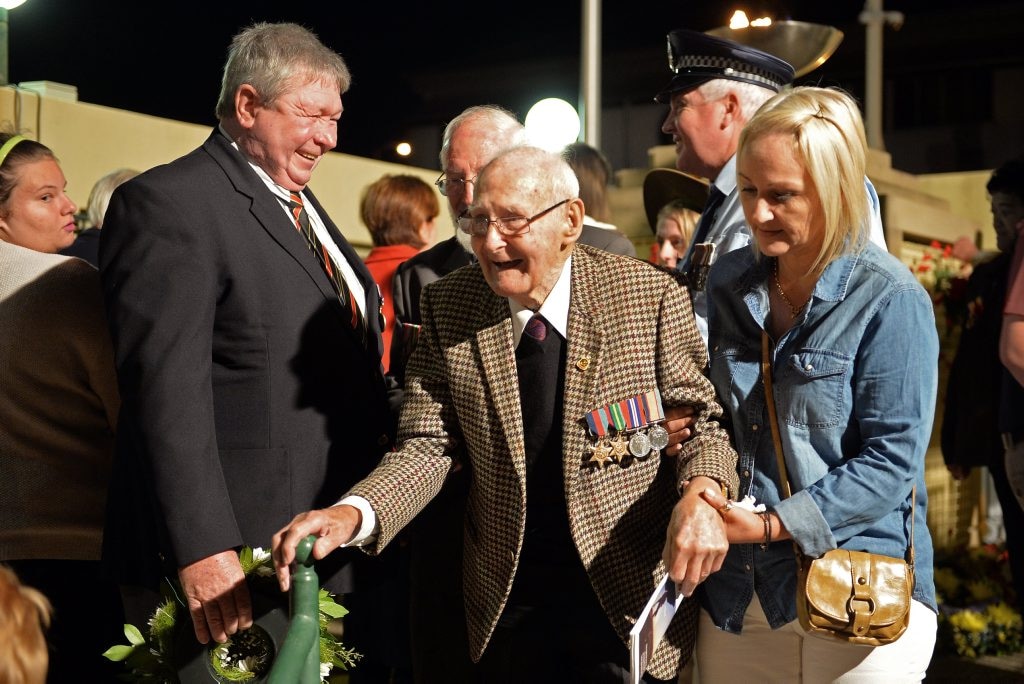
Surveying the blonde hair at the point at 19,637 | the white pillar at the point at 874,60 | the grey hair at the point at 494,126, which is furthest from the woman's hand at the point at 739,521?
the white pillar at the point at 874,60

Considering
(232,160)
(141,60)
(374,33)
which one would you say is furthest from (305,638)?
(374,33)

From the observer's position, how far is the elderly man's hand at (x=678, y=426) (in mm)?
2725

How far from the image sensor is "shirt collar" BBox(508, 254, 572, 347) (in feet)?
9.26

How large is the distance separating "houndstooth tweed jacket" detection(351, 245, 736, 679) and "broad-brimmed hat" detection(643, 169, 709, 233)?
2645mm

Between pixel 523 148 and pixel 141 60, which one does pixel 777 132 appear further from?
pixel 141 60

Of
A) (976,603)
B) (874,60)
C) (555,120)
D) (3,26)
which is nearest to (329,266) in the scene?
(3,26)

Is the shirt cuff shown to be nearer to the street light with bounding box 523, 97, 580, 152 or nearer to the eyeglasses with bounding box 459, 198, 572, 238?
the eyeglasses with bounding box 459, 198, 572, 238

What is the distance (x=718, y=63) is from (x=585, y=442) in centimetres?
159

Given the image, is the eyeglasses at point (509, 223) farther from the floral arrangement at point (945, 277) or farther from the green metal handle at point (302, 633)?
the floral arrangement at point (945, 277)

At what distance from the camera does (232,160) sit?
10.2 feet

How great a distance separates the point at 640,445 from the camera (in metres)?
2.71

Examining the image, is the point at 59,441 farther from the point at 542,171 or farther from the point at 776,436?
the point at 776,436

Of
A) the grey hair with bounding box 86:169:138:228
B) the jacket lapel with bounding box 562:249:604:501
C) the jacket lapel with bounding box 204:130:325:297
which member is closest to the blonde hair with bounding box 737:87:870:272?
the jacket lapel with bounding box 562:249:604:501

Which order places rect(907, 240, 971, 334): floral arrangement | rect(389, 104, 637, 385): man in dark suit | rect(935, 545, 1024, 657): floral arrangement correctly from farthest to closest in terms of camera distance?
1. rect(907, 240, 971, 334): floral arrangement
2. rect(935, 545, 1024, 657): floral arrangement
3. rect(389, 104, 637, 385): man in dark suit
